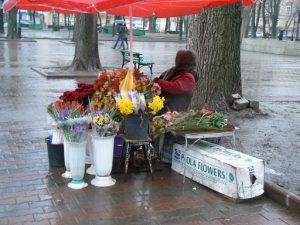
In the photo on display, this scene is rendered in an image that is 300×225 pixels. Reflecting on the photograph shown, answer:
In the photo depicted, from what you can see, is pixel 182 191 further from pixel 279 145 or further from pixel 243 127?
pixel 243 127

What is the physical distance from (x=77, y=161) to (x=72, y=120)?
436 millimetres

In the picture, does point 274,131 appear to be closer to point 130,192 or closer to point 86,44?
point 130,192

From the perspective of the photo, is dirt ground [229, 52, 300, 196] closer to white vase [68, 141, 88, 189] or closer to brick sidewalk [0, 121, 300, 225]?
brick sidewalk [0, 121, 300, 225]

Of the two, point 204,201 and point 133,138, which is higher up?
point 133,138

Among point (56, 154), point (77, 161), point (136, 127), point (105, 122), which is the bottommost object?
point (56, 154)

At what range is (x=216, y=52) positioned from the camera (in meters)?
8.15

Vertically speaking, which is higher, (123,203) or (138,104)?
(138,104)

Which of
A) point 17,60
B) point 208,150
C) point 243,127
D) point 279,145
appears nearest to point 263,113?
point 243,127

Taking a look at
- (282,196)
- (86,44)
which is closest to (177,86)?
(282,196)

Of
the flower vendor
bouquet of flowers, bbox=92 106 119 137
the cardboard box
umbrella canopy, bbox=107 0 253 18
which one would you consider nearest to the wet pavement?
the cardboard box

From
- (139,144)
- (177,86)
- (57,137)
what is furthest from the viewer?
(177,86)

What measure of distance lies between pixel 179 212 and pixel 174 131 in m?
1.02

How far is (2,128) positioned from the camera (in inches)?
278

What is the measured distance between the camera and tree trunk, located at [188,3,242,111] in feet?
26.6
